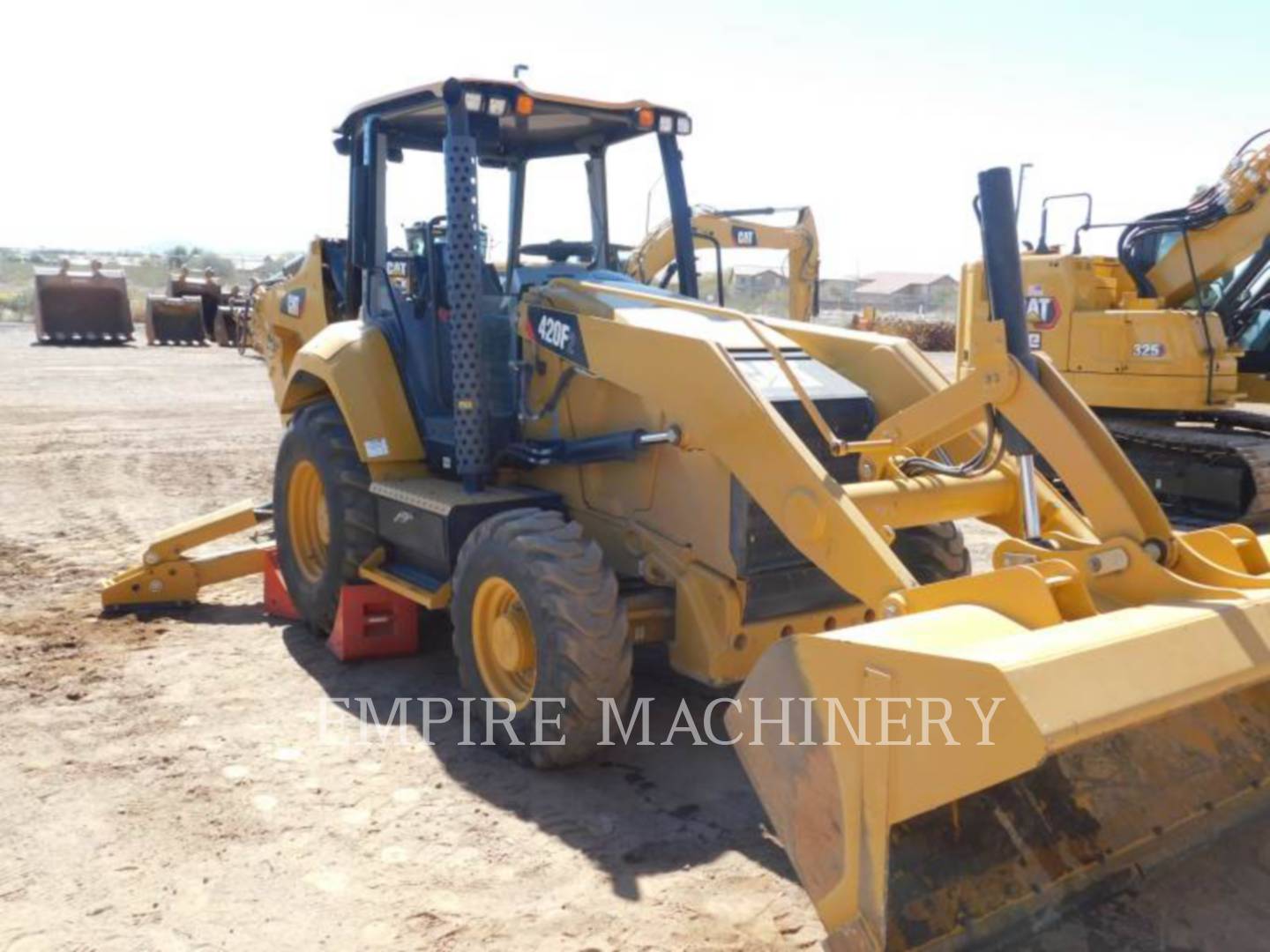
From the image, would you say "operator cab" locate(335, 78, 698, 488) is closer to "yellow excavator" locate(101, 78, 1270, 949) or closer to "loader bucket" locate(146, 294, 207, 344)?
"yellow excavator" locate(101, 78, 1270, 949)

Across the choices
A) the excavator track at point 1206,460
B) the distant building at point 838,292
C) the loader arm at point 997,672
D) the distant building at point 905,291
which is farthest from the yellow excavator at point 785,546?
the distant building at point 905,291

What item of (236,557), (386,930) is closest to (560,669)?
(386,930)

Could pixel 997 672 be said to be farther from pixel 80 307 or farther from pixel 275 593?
pixel 80 307

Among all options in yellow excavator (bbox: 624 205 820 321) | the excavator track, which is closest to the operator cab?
the excavator track

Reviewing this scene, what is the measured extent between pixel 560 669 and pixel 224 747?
153cm

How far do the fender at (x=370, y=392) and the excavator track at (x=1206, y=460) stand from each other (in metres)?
6.53

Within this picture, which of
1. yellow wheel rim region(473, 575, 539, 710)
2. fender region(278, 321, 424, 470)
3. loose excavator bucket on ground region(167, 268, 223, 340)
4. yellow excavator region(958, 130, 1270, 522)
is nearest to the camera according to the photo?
yellow wheel rim region(473, 575, 539, 710)

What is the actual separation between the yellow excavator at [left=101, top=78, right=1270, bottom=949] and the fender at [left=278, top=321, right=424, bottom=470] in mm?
18

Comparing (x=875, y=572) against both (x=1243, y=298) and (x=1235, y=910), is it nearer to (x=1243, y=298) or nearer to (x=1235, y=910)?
(x=1235, y=910)

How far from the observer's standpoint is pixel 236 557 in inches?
263

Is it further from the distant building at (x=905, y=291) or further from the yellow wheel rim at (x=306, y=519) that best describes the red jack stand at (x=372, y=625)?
the distant building at (x=905, y=291)

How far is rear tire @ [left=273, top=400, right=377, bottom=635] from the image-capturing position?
561 centimetres

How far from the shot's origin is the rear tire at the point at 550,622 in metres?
4.09

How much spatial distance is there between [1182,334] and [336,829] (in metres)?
8.08
